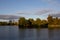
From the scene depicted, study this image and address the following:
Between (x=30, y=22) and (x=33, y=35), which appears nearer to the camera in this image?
(x=33, y=35)

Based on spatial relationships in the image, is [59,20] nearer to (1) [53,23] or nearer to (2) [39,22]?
(1) [53,23]

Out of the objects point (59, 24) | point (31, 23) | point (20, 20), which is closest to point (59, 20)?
point (59, 24)

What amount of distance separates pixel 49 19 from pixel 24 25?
20.7 metres

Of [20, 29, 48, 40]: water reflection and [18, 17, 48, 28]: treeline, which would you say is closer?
[20, 29, 48, 40]: water reflection

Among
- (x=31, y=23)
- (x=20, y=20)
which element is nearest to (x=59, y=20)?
(x=31, y=23)

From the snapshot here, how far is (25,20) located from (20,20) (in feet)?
13.1

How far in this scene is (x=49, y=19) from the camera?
386 feet

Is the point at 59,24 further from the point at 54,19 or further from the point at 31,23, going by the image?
the point at 31,23

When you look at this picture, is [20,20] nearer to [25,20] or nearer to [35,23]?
[25,20]

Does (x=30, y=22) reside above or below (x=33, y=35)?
above

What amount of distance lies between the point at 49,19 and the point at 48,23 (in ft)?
14.4

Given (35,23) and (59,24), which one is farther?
(35,23)

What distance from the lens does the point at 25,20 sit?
11919 cm

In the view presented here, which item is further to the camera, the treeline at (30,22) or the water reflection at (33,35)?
the treeline at (30,22)
